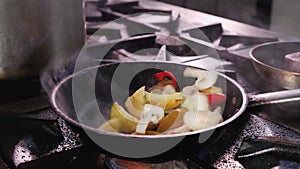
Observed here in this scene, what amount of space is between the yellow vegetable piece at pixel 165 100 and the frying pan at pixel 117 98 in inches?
3.0

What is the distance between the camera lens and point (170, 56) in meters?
0.90

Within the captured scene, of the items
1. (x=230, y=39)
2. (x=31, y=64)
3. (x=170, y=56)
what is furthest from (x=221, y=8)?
(x=31, y=64)

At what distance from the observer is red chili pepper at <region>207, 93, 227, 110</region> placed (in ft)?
1.98

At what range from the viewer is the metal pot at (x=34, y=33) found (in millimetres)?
712

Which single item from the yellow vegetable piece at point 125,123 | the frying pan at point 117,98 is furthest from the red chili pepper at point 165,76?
the yellow vegetable piece at point 125,123

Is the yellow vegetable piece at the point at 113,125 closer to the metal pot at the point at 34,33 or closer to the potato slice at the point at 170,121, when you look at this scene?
the potato slice at the point at 170,121

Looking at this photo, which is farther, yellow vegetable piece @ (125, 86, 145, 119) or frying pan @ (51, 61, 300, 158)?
yellow vegetable piece @ (125, 86, 145, 119)

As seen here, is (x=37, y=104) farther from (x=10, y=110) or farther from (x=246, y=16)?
(x=246, y=16)

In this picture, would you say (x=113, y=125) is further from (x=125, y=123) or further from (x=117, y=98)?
(x=117, y=98)

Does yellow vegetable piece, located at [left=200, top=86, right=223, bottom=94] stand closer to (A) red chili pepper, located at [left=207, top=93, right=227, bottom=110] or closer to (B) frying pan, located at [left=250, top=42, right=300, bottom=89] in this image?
(A) red chili pepper, located at [left=207, top=93, right=227, bottom=110]

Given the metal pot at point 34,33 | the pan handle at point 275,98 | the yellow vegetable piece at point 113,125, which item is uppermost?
the metal pot at point 34,33

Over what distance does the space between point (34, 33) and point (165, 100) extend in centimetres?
28

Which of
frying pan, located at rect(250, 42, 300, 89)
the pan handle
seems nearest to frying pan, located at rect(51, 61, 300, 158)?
the pan handle

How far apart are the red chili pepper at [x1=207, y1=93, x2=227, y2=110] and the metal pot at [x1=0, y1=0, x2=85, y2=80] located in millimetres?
312
